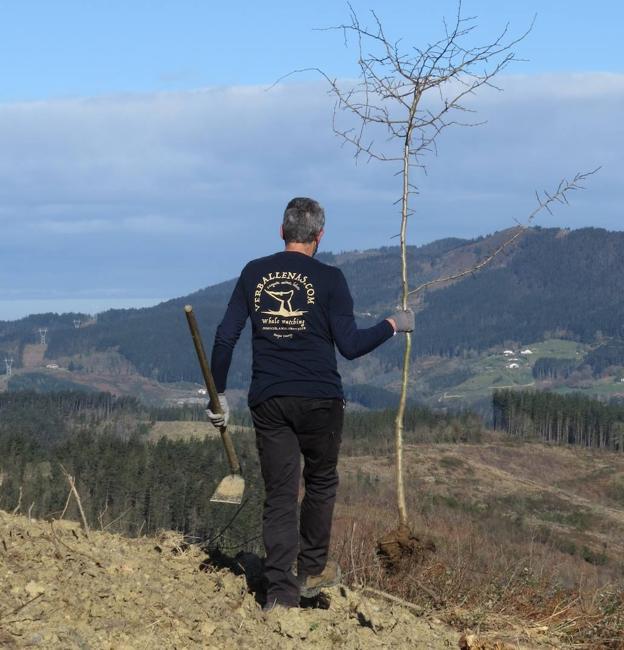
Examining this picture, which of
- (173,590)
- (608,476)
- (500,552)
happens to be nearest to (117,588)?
(173,590)

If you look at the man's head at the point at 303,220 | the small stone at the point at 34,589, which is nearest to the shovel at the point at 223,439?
the man's head at the point at 303,220

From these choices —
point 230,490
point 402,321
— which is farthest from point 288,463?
point 402,321

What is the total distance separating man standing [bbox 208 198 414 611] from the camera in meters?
8.52

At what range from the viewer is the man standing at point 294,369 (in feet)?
27.9

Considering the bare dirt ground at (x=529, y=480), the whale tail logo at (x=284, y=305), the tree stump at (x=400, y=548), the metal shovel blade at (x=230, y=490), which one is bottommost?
the bare dirt ground at (x=529, y=480)

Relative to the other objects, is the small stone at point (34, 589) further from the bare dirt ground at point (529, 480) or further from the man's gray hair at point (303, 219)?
the bare dirt ground at point (529, 480)

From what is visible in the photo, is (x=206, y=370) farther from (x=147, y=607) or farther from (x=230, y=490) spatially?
(x=147, y=607)

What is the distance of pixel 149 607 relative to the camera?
7656mm

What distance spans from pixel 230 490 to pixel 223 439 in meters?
0.51

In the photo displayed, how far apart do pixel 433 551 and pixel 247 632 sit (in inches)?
132

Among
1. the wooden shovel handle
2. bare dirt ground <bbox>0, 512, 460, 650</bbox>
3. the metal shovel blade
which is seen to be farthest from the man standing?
the metal shovel blade

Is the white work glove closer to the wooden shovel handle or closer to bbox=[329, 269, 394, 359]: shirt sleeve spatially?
the wooden shovel handle

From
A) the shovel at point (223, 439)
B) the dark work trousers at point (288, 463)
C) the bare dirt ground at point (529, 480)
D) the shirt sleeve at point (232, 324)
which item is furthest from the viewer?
the bare dirt ground at point (529, 480)

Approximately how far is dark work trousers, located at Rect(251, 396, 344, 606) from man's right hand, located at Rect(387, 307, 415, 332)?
33.7 inches
